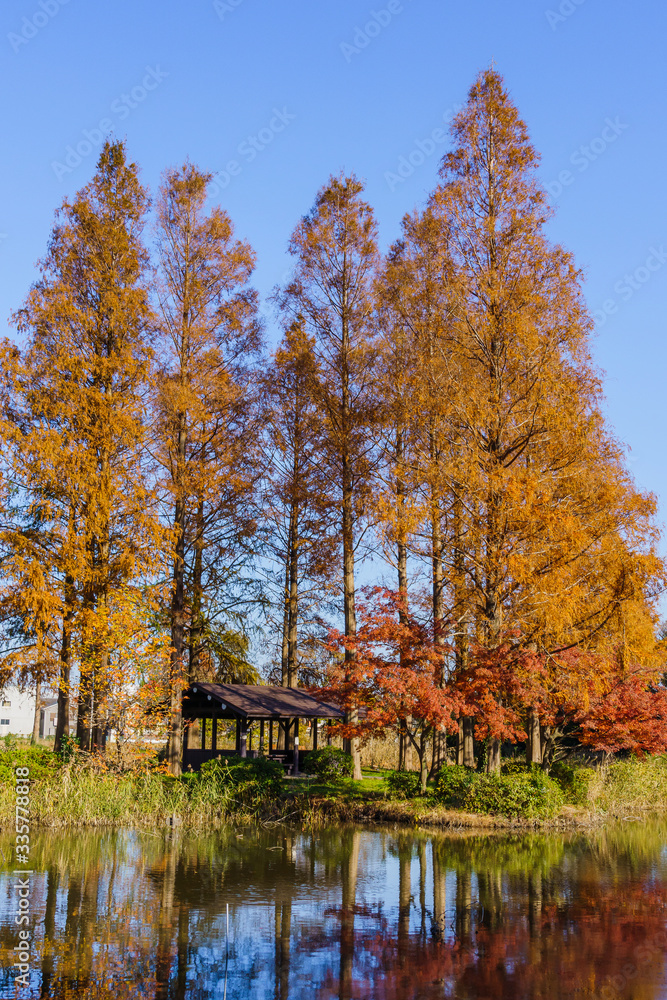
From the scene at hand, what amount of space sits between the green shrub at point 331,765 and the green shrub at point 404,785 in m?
2.38

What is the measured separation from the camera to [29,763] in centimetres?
1716

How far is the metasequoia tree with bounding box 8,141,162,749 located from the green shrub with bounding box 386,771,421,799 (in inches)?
254

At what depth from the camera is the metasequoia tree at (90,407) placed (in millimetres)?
19484

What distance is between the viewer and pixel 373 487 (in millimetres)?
22641

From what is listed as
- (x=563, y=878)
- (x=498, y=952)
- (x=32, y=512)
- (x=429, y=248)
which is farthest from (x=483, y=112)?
(x=498, y=952)

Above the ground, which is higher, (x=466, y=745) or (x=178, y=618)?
(x=178, y=618)

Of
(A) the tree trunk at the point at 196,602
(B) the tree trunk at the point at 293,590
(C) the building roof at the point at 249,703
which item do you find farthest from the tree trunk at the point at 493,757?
(B) the tree trunk at the point at 293,590

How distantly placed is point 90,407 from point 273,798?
9719 mm

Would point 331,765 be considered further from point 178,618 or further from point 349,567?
point 178,618

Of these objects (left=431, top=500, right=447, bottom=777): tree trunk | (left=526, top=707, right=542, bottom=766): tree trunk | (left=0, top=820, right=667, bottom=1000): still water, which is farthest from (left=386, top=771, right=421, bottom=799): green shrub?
(left=0, top=820, right=667, bottom=1000): still water

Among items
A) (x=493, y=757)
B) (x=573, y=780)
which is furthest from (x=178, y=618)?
(x=573, y=780)

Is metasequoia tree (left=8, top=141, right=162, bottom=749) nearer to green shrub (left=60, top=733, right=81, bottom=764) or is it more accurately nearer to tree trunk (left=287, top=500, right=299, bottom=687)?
green shrub (left=60, top=733, right=81, bottom=764)

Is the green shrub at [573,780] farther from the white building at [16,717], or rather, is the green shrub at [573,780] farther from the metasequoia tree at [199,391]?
the white building at [16,717]

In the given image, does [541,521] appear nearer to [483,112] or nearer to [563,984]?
[483,112]
